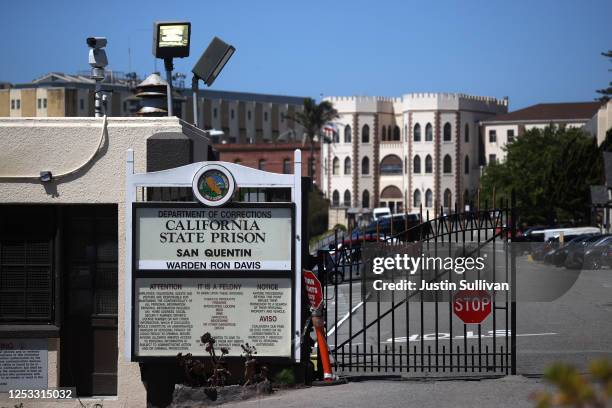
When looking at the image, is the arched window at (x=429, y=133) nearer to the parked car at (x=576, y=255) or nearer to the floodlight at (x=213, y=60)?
the parked car at (x=576, y=255)

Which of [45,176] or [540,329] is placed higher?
[45,176]

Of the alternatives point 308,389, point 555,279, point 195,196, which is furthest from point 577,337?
point 195,196

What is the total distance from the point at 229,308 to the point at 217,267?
0.45 meters

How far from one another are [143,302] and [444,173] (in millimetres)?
113243

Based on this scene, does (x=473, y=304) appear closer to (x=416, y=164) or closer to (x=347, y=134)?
(x=416, y=164)

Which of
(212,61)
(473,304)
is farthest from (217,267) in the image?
(212,61)

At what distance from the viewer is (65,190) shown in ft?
34.2

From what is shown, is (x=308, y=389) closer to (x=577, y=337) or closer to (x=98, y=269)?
(x=98, y=269)

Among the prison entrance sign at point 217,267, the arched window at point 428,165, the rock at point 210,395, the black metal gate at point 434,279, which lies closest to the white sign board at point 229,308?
the prison entrance sign at point 217,267

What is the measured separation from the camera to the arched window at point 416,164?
122 metres

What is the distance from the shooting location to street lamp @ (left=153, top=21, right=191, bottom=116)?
11781 millimetres

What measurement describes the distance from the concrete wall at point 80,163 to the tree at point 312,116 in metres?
98.1

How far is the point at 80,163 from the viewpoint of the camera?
34.1ft

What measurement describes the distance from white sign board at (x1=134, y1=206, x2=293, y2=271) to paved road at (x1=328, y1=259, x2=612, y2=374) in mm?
4077
